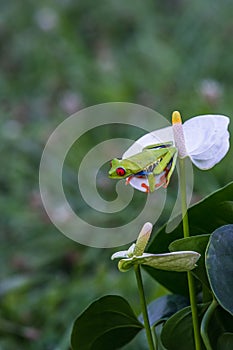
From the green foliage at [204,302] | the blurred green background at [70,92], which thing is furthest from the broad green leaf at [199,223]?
the blurred green background at [70,92]

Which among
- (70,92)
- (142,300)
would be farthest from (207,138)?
(70,92)

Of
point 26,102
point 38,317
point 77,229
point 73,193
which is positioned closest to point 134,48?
point 26,102

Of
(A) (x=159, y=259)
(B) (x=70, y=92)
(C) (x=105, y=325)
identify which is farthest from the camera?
(B) (x=70, y=92)

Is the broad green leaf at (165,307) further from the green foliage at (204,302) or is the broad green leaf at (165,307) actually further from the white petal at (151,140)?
the white petal at (151,140)

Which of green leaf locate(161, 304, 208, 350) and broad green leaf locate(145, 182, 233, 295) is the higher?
broad green leaf locate(145, 182, 233, 295)

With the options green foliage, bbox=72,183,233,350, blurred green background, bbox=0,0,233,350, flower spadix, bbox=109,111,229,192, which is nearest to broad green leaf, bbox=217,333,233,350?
green foliage, bbox=72,183,233,350

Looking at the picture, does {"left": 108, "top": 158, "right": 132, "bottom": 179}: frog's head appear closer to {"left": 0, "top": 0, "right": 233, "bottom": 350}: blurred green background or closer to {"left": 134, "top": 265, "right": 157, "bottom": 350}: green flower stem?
{"left": 134, "top": 265, "right": 157, "bottom": 350}: green flower stem

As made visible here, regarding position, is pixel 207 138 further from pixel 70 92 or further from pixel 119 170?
pixel 70 92
